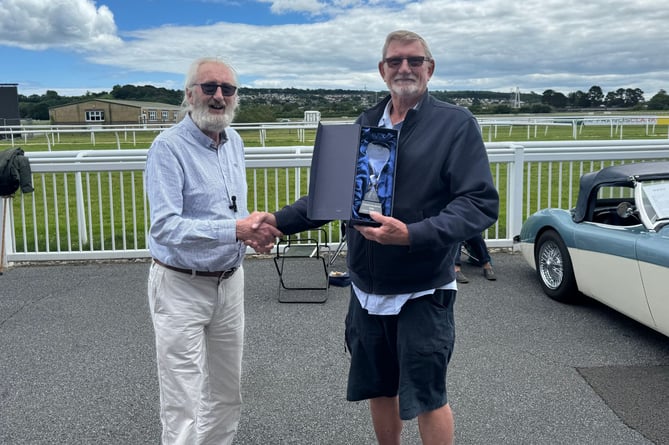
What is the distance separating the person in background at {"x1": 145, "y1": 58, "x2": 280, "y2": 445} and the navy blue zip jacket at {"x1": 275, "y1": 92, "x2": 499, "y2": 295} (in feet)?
2.13

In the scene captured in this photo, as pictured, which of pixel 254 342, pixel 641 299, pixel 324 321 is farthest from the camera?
pixel 324 321

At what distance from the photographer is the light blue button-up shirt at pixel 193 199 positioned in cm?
270

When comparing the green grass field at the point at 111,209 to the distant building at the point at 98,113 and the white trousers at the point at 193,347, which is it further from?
the distant building at the point at 98,113

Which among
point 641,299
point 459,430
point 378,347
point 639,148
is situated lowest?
point 459,430

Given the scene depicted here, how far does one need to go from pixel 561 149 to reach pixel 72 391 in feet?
22.2

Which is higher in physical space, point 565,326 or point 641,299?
point 641,299

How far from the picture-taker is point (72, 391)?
4176 mm

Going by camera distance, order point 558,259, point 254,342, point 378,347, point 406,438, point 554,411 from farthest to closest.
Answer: point 558,259 < point 254,342 < point 554,411 < point 406,438 < point 378,347

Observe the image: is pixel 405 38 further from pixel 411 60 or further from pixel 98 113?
pixel 98 113

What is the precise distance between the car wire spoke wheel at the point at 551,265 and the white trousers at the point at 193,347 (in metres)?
3.91

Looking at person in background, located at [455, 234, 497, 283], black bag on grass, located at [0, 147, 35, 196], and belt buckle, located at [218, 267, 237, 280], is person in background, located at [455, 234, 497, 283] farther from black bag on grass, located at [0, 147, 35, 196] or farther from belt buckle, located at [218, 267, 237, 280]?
black bag on grass, located at [0, 147, 35, 196]

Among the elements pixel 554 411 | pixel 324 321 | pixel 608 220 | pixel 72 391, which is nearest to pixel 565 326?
pixel 608 220

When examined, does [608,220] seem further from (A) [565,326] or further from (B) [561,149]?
(B) [561,149]

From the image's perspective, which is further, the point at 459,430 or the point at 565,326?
the point at 565,326
